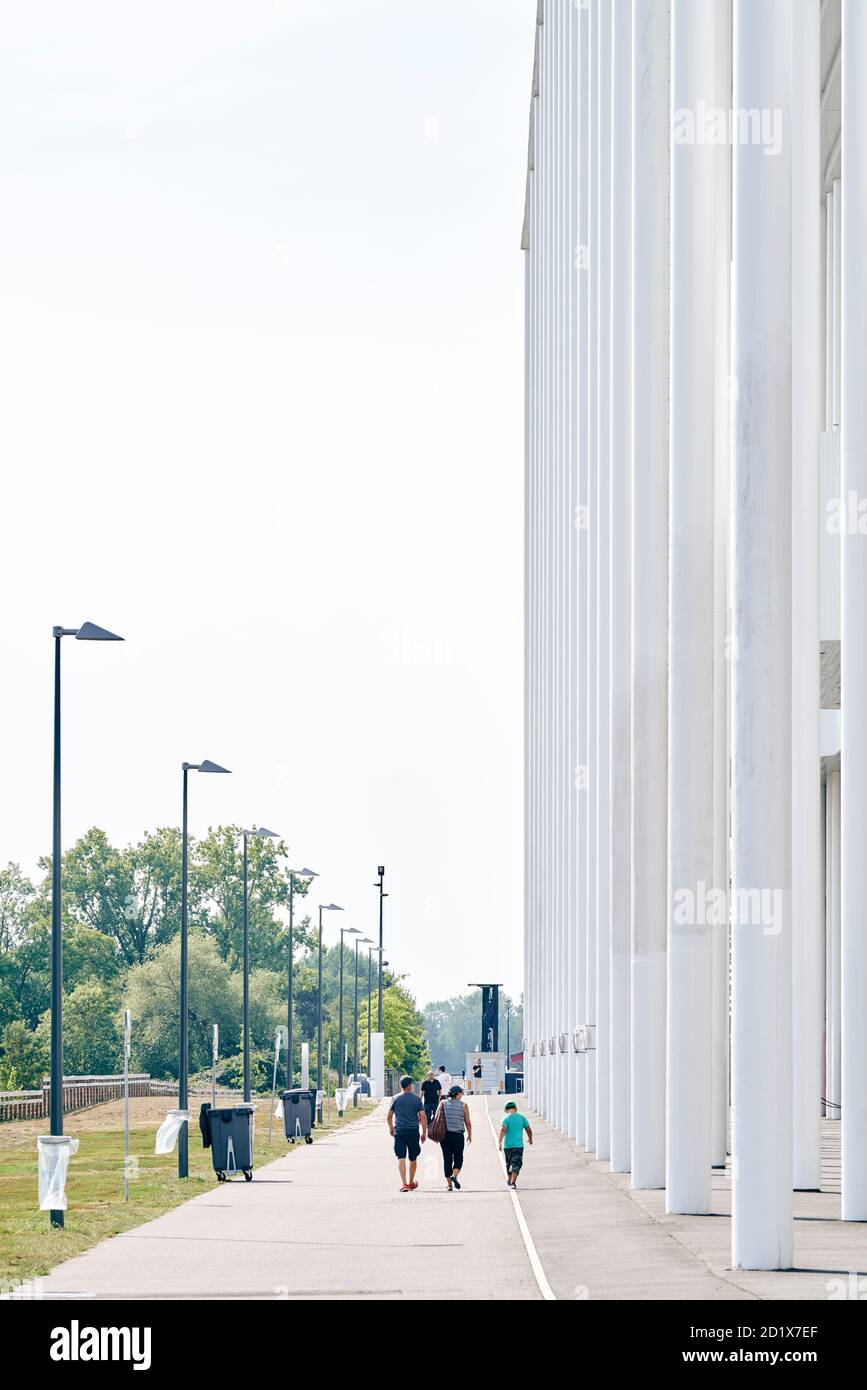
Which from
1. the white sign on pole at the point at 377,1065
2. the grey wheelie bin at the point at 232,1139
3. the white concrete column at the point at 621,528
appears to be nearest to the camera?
the white concrete column at the point at 621,528

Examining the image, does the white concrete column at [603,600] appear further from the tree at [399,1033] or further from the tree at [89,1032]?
the tree at [399,1033]

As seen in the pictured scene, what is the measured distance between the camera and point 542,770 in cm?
6344

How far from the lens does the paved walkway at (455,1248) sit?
15461 millimetres

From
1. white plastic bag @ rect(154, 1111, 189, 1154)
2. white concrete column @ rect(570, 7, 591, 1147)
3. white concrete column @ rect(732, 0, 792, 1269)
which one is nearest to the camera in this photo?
white concrete column @ rect(732, 0, 792, 1269)

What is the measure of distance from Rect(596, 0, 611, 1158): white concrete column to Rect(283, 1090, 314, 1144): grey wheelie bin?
497 inches

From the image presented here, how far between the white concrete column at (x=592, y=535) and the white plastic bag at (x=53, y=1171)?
44.9 feet

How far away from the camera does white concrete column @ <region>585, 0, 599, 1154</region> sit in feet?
121

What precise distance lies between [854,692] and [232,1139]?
52.6 feet

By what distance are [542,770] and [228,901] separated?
8880 cm

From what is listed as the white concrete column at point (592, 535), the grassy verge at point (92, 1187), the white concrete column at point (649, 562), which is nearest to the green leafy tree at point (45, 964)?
the grassy verge at point (92, 1187)

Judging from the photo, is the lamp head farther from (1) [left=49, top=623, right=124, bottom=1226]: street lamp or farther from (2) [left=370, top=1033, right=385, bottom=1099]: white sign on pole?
(2) [left=370, top=1033, right=385, bottom=1099]: white sign on pole

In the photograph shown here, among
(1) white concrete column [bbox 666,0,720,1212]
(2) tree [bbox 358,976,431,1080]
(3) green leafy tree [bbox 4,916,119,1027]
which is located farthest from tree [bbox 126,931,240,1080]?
(1) white concrete column [bbox 666,0,720,1212]

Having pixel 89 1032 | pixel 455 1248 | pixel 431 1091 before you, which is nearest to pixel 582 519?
pixel 431 1091
